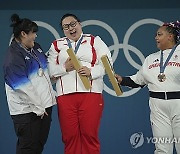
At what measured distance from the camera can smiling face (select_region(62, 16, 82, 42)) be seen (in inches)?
121

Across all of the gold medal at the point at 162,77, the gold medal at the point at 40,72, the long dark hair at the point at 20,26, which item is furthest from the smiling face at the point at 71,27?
the gold medal at the point at 162,77

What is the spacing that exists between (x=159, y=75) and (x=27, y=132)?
112 cm

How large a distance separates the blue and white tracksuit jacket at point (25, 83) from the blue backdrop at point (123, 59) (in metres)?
1.20

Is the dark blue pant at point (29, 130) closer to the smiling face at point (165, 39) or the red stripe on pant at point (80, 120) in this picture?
the red stripe on pant at point (80, 120)

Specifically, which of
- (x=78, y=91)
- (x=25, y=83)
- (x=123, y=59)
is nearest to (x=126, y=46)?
(x=123, y=59)

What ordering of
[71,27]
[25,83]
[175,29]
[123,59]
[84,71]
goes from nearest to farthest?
[25,83]
[84,71]
[71,27]
[175,29]
[123,59]

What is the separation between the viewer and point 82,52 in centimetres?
306

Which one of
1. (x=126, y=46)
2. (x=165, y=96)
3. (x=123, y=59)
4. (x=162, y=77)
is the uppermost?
(x=126, y=46)

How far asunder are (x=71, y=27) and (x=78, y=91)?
51cm

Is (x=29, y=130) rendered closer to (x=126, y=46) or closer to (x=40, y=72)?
(x=40, y=72)

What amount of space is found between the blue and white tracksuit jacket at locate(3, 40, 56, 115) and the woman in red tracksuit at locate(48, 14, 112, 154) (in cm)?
12

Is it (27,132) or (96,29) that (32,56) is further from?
(96,29)

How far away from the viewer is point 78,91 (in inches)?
120

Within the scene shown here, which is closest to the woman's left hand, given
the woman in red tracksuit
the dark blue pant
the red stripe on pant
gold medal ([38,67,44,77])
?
the woman in red tracksuit
